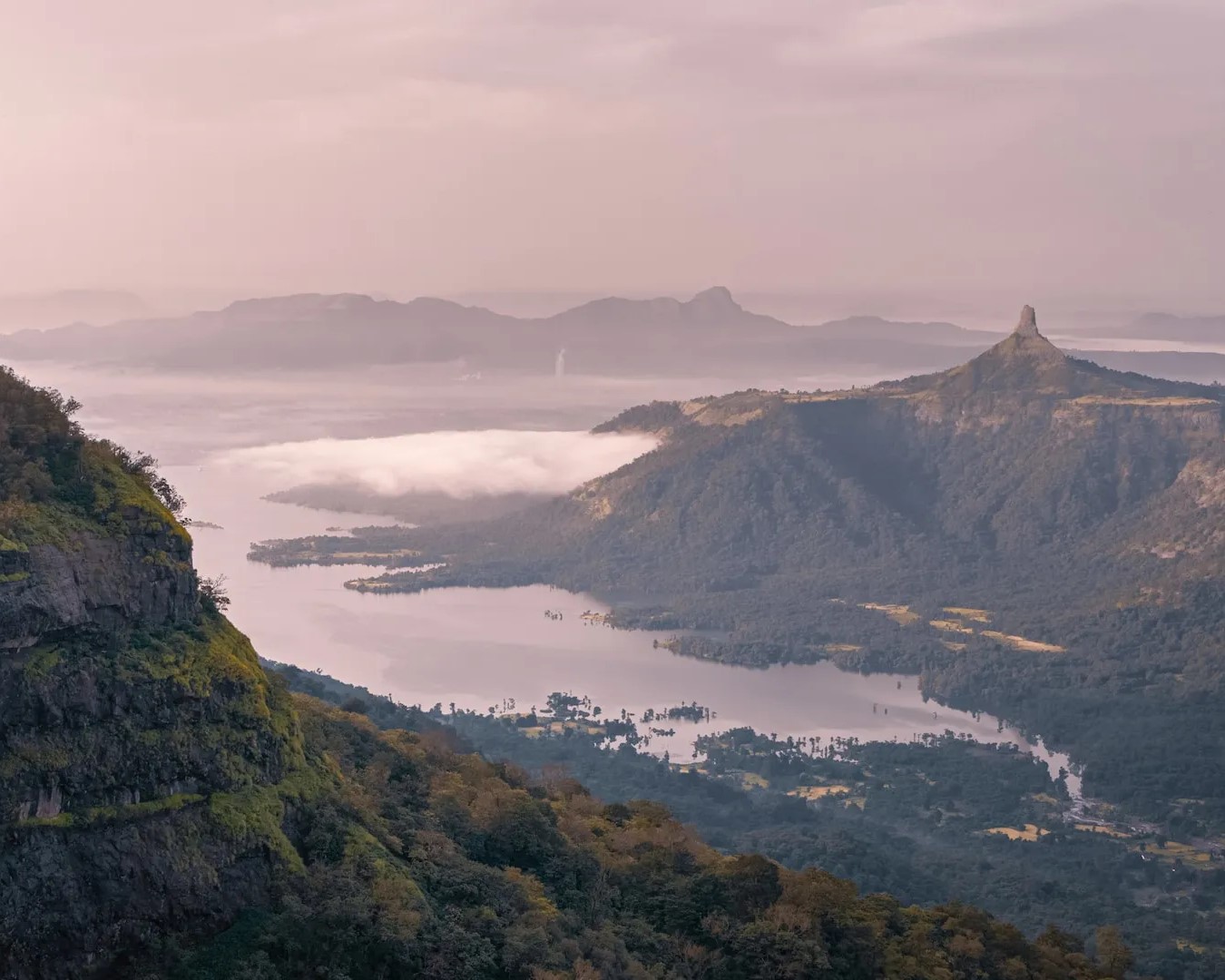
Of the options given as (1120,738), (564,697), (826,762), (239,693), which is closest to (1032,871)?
(826,762)

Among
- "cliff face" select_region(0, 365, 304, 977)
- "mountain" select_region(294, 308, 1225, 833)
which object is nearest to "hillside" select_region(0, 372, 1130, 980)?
"cliff face" select_region(0, 365, 304, 977)

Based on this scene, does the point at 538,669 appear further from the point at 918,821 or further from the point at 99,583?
the point at 99,583

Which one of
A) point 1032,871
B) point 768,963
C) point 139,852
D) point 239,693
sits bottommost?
point 1032,871

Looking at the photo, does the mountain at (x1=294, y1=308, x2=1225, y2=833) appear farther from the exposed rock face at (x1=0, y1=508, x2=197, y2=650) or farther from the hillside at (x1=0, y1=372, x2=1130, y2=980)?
the exposed rock face at (x1=0, y1=508, x2=197, y2=650)

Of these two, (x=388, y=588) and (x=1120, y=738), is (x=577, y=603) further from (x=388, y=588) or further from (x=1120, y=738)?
(x=1120, y=738)

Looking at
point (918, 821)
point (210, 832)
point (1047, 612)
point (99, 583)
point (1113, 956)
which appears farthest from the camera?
point (1047, 612)

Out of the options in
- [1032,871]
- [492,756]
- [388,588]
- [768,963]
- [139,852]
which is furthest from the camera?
[388,588]

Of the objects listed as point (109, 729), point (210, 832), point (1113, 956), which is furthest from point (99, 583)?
point (1113, 956)
